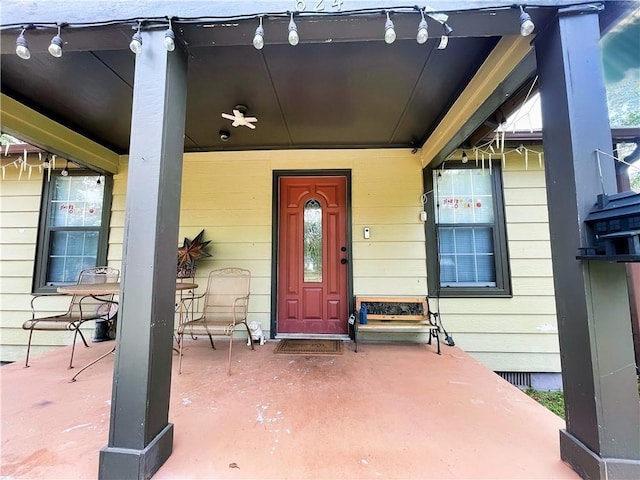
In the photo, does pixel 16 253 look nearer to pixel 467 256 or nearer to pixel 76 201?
pixel 76 201

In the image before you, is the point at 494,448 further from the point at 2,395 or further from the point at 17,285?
the point at 17,285

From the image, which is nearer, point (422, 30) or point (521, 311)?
point (422, 30)

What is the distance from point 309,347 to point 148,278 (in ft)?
7.01

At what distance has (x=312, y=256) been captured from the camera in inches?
139

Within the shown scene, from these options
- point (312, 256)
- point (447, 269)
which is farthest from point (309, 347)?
point (447, 269)

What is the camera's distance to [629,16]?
53.7 inches

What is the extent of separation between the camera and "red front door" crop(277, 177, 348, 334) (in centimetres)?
345

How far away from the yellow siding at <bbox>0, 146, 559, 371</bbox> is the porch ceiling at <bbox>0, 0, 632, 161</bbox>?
0.35 m

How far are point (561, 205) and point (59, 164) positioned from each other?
526cm

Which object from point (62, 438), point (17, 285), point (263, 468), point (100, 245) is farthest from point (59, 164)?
point (263, 468)

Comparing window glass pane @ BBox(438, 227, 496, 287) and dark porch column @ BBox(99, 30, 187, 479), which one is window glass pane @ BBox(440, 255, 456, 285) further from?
dark porch column @ BBox(99, 30, 187, 479)

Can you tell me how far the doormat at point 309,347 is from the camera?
2.89 metres

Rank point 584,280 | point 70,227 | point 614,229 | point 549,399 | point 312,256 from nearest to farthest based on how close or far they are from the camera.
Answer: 1. point 614,229
2. point 584,280
3. point 549,399
4. point 312,256
5. point 70,227

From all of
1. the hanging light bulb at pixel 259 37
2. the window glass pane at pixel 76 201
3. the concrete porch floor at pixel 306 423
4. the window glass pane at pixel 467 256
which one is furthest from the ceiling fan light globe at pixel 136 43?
→ the window glass pane at pixel 467 256
